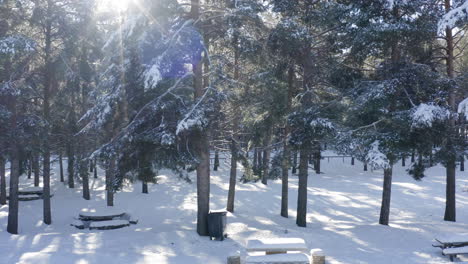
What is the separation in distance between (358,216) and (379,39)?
9876 millimetres

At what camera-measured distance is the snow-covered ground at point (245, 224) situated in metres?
9.19

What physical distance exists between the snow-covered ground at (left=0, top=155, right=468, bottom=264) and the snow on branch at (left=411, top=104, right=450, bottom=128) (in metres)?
3.26

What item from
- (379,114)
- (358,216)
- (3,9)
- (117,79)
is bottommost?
(358,216)

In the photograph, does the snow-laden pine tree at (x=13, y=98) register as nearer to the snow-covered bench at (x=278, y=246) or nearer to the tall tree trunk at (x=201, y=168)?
the tall tree trunk at (x=201, y=168)

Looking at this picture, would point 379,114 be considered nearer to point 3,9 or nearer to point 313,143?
point 313,143

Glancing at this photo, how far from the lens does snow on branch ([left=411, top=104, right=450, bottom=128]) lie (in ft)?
33.8

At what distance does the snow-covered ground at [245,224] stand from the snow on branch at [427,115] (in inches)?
128

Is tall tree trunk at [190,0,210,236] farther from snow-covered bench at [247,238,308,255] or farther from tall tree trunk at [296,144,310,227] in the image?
snow-covered bench at [247,238,308,255]

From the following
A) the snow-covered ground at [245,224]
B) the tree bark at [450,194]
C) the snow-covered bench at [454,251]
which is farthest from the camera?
the tree bark at [450,194]

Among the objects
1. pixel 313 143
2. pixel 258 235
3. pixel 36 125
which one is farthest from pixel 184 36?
pixel 36 125

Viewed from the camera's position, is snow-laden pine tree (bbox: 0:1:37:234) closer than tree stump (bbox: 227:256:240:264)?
No

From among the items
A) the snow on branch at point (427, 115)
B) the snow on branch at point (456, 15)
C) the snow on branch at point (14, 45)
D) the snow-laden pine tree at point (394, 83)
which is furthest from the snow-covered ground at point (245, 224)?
the snow on branch at point (14, 45)

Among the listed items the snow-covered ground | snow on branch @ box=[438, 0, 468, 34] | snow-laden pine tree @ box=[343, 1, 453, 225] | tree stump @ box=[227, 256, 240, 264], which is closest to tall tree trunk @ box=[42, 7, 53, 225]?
the snow-covered ground

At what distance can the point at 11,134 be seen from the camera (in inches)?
543
